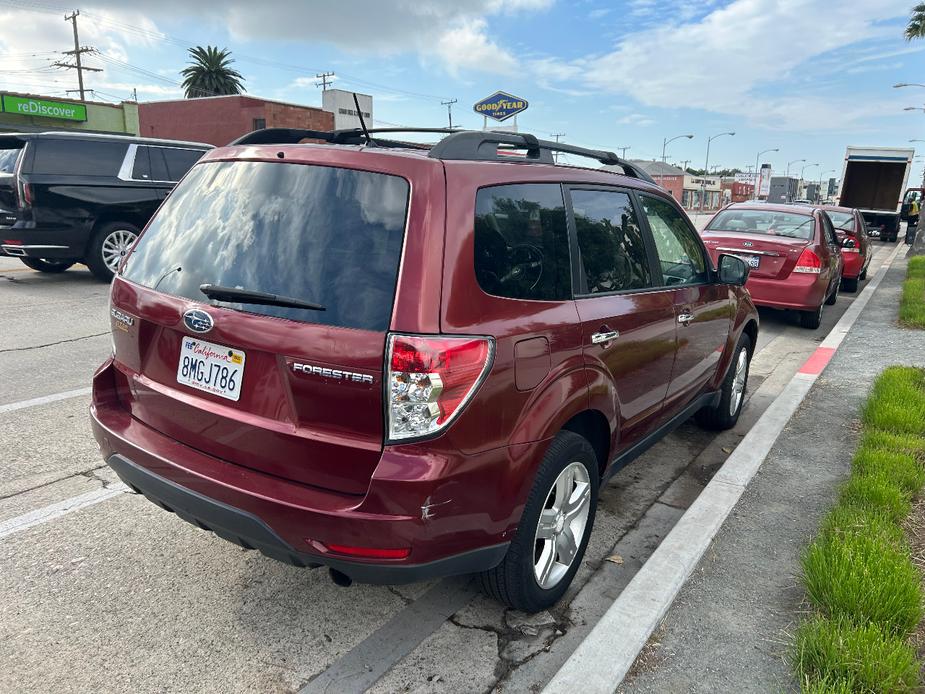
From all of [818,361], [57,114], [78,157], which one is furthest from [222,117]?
[818,361]

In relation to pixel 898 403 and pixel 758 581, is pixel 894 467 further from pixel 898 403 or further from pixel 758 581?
pixel 758 581

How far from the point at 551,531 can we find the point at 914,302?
9272 mm

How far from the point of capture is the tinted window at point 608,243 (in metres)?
3.01

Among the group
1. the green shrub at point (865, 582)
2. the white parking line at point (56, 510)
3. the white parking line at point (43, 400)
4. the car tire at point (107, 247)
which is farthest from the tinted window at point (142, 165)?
the green shrub at point (865, 582)

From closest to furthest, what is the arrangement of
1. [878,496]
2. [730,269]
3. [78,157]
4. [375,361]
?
[375,361] → [878,496] → [730,269] → [78,157]

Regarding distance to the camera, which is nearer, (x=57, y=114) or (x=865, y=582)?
(x=865, y=582)

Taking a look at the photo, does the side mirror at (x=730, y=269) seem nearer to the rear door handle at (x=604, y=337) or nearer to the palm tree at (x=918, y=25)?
the rear door handle at (x=604, y=337)

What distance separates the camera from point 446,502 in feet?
7.29

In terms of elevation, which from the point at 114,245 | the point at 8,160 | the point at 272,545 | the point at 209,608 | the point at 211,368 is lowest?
the point at 209,608

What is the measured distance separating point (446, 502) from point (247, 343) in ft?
2.81

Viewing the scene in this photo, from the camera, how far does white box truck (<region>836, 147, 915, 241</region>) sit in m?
27.9

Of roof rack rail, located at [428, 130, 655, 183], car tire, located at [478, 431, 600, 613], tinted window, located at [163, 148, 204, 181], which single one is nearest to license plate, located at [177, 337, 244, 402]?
roof rack rail, located at [428, 130, 655, 183]

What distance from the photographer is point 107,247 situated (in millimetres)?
10039

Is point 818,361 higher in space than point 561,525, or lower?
lower
